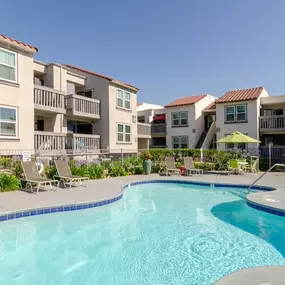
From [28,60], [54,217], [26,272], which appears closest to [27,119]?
[28,60]

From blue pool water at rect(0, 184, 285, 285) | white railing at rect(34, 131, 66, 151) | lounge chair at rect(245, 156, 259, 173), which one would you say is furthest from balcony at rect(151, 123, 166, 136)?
blue pool water at rect(0, 184, 285, 285)

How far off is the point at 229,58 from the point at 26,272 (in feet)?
59.6

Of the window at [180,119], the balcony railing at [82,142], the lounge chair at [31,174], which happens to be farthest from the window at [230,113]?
the lounge chair at [31,174]

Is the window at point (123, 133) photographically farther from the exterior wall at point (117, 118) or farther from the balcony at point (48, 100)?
the balcony at point (48, 100)

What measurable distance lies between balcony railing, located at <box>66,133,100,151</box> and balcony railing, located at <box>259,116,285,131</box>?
617 inches

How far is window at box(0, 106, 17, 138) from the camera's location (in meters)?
14.0

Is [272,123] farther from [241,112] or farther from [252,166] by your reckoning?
[252,166]

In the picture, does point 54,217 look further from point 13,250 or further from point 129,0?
point 129,0

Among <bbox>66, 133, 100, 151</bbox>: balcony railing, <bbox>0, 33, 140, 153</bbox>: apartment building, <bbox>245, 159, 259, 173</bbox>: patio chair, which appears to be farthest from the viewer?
<bbox>66, 133, 100, 151</bbox>: balcony railing

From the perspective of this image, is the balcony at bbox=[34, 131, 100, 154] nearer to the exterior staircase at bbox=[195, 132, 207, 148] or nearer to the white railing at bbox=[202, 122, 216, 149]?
the white railing at bbox=[202, 122, 216, 149]

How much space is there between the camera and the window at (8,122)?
14047mm

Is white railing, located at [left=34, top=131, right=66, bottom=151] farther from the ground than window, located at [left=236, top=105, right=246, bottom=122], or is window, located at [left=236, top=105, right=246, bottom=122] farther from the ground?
window, located at [left=236, top=105, right=246, bottom=122]

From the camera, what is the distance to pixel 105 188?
1148 centimetres

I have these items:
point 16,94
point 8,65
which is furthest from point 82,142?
point 8,65
